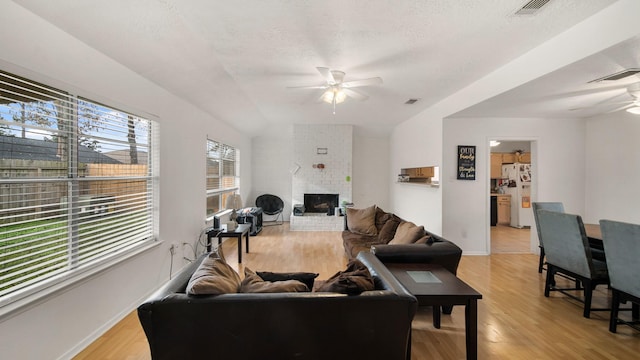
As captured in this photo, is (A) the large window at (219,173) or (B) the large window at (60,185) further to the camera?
(A) the large window at (219,173)

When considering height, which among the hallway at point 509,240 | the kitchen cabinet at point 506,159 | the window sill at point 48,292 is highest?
the kitchen cabinet at point 506,159

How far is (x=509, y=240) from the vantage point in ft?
18.2

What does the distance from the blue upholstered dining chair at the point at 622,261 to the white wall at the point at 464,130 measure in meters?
1.48

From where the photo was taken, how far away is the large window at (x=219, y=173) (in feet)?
16.3

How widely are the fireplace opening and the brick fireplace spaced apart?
111 millimetres

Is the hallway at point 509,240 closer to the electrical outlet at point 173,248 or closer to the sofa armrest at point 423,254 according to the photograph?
the sofa armrest at point 423,254

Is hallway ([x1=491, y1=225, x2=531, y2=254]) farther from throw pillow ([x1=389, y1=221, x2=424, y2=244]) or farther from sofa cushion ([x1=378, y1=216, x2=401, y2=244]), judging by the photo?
throw pillow ([x1=389, y1=221, x2=424, y2=244])

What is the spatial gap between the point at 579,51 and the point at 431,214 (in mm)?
3202

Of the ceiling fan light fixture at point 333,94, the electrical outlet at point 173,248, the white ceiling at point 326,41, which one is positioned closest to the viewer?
the white ceiling at point 326,41

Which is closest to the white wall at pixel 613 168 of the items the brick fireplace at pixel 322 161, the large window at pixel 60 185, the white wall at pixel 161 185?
the brick fireplace at pixel 322 161

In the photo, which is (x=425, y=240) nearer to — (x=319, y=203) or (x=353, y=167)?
(x=319, y=203)

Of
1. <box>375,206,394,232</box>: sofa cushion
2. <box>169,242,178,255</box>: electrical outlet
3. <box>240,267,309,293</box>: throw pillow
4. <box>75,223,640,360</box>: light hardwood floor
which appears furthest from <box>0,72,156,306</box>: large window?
<box>375,206,394,232</box>: sofa cushion

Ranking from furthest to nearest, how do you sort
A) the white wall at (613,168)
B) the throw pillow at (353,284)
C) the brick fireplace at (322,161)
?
the brick fireplace at (322,161) < the white wall at (613,168) < the throw pillow at (353,284)

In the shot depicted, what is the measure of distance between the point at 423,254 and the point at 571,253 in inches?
63.8
